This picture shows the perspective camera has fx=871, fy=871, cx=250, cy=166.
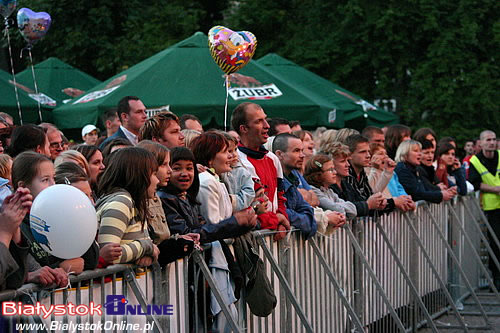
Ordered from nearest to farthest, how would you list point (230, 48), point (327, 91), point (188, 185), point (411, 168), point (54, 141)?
1. point (188, 185)
2. point (54, 141)
3. point (230, 48)
4. point (411, 168)
5. point (327, 91)

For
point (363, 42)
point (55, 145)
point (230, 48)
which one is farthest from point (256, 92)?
point (363, 42)

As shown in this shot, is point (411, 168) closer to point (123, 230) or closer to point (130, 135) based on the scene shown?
point (130, 135)

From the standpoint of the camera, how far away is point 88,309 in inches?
177

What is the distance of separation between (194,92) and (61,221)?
8240 mm

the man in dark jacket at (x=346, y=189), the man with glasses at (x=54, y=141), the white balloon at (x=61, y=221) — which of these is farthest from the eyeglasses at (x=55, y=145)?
the white balloon at (x=61, y=221)

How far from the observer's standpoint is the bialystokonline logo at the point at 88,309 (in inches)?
156

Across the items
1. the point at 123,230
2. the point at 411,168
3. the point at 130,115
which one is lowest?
the point at 123,230

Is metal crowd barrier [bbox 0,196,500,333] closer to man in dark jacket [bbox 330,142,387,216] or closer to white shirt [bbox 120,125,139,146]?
man in dark jacket [bbox 330,142,387,216]

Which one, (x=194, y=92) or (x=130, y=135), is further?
(x=194, y=92)

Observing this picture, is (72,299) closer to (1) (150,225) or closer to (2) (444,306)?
(1) (150,225)

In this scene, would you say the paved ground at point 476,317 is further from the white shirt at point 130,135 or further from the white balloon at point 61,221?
the white balloon at point 61,221

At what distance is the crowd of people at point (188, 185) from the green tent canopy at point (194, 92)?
1963mm

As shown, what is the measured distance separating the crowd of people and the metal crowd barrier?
12cm

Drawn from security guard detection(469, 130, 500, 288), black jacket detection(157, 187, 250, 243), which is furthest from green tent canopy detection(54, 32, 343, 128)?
black jacket detection(157, 187, 250, 243)
